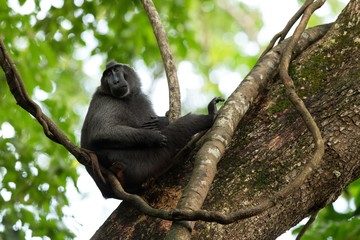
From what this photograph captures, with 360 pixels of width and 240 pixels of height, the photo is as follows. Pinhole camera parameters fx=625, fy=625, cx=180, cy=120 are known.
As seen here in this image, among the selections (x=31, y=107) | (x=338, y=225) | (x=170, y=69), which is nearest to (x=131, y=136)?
(x=170, y=69)

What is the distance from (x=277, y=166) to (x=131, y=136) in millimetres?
1686

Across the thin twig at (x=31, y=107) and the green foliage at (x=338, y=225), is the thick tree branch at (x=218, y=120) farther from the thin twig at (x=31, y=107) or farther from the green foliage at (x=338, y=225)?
the green foliage at (x=338, y=225)

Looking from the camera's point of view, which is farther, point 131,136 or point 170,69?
point 170,69

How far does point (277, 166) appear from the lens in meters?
3.29

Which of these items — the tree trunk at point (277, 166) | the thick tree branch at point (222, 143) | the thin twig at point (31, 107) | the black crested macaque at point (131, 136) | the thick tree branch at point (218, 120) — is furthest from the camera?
the black crested macaque at point (131, 136)

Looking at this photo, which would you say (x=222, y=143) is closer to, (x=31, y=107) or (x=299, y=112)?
(x=299, y=112)

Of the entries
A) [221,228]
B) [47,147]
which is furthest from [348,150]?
[47,147]

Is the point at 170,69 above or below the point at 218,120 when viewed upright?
above

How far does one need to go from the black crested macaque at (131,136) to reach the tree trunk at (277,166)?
601mm

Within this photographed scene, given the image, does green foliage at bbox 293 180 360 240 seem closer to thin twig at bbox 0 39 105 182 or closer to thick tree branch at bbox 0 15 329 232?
thick tree branch at bbox 0 15 329 232

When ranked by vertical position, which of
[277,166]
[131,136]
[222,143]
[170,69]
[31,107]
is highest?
[170,69]

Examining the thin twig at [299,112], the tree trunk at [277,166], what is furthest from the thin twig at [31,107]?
the thin twig at [299,112]

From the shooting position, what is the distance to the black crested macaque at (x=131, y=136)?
4414 mm

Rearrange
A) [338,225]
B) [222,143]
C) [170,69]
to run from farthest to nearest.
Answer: [170,69], [338,225], [222,143]
